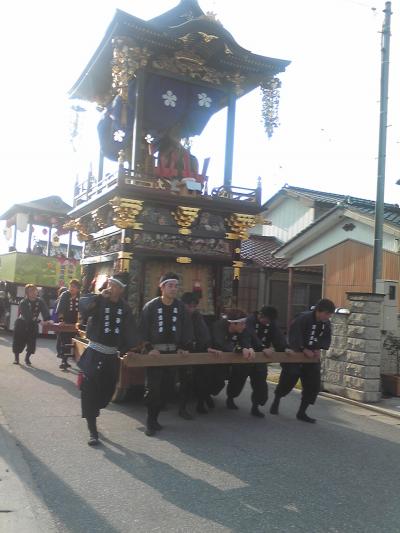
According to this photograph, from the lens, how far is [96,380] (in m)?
5.40

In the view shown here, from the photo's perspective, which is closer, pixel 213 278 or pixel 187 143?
pixel 213 278

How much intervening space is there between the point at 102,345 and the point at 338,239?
10650 millimetres

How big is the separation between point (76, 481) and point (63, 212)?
1653cm

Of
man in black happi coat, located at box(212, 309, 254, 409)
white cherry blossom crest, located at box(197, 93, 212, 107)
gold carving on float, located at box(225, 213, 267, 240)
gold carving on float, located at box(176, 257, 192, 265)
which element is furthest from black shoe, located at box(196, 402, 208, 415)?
white cherry blossom crest, located at box(197, 93, 212, 107)

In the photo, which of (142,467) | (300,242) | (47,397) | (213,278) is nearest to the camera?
(142,467)

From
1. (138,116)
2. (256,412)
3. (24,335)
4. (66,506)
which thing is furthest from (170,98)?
(66,506)

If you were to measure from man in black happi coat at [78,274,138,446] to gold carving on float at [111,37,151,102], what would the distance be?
3.73 meters

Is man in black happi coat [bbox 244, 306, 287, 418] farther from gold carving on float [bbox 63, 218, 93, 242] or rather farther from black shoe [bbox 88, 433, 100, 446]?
gold carving on float [bbox 63, 218, 93, 242]

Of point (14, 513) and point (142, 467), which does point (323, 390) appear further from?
point (14, 513)

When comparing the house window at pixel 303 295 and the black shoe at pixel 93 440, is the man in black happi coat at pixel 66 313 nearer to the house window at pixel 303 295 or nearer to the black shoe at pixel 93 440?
the black shoe at pixel 93 440

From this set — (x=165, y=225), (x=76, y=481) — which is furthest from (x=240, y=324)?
(x=76, y=481)

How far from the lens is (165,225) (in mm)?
7621

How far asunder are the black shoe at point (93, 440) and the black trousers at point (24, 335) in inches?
235

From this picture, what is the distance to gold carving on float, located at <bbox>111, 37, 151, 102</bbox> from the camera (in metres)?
7.48
